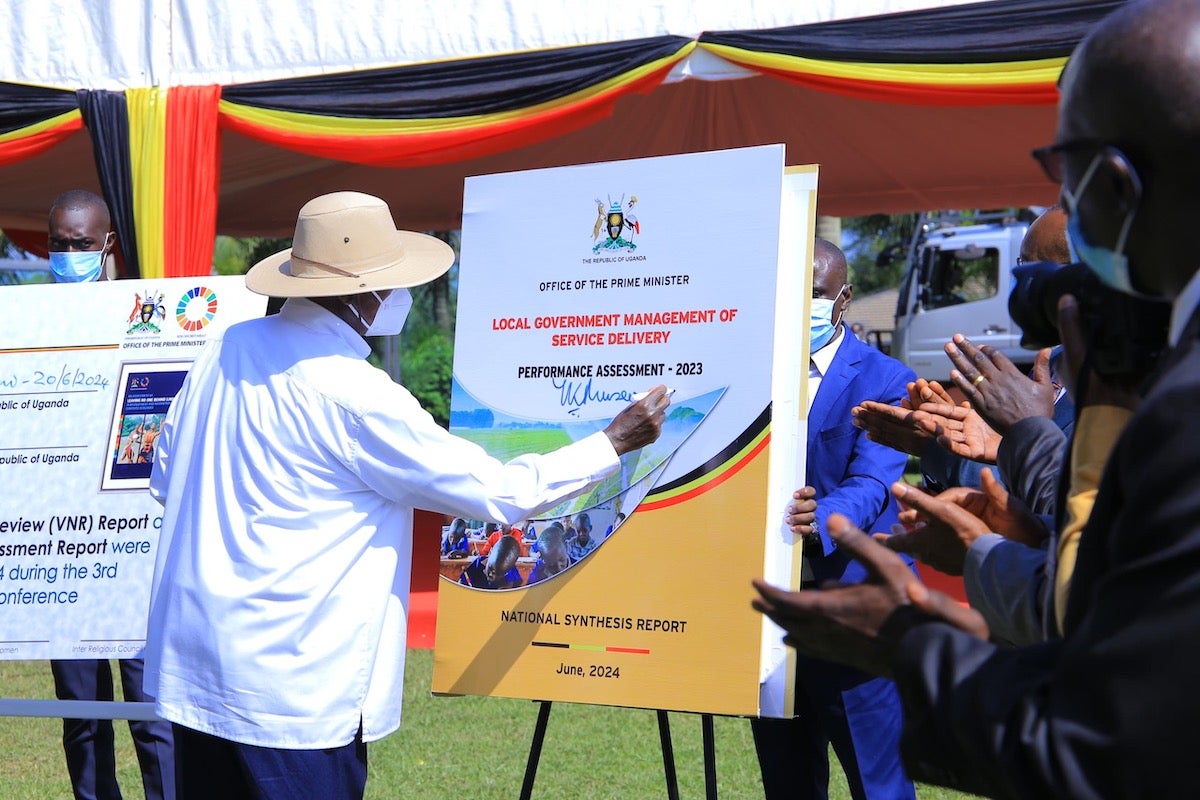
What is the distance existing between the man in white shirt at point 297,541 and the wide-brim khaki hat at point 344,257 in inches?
0.4

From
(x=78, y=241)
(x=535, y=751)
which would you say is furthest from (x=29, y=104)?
(x=535, y=751)

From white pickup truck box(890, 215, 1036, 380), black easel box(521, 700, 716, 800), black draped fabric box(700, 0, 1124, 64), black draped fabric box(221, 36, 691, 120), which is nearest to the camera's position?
black easel box(521, 700, 716, 800)

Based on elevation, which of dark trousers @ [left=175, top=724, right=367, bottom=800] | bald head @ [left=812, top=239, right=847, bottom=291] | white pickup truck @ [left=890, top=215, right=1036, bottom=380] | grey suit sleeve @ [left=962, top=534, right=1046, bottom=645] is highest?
bald head @ [left=812, top=239, right=847, bottom=291]

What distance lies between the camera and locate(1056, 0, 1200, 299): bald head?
1167 millimetres

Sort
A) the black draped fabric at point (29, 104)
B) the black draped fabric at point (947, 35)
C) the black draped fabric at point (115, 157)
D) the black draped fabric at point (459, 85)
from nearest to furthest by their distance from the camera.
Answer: the black draped fabric at point (947, 35) < the black draped fabric at point (459, 85) < the black draped fabric at point (115, 157) < the black draped fabric at point (29, 104)

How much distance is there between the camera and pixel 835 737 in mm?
3428

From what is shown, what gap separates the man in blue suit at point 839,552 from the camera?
335 centimetres

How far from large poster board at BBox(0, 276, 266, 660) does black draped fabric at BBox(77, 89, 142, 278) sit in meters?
1.52

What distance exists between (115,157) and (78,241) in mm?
1085

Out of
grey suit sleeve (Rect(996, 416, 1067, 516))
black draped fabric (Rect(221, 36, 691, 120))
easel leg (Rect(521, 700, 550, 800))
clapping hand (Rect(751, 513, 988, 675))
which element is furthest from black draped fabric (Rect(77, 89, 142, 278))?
clapping hand (Rect(751, 513, 988, 675))

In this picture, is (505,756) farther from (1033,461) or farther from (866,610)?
(866,610)

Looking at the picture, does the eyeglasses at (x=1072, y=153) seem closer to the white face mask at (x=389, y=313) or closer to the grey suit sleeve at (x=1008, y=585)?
the grey suit sleeve at (x=1008, y=585)

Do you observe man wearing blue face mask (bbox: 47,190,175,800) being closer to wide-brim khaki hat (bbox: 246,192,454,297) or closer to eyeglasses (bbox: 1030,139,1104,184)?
wide-brim khaki hat (bbox: 246,192,454,297)

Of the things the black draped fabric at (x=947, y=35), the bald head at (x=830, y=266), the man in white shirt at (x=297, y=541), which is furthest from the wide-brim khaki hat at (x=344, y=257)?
the black draped fabric at (x=947, y=35)
